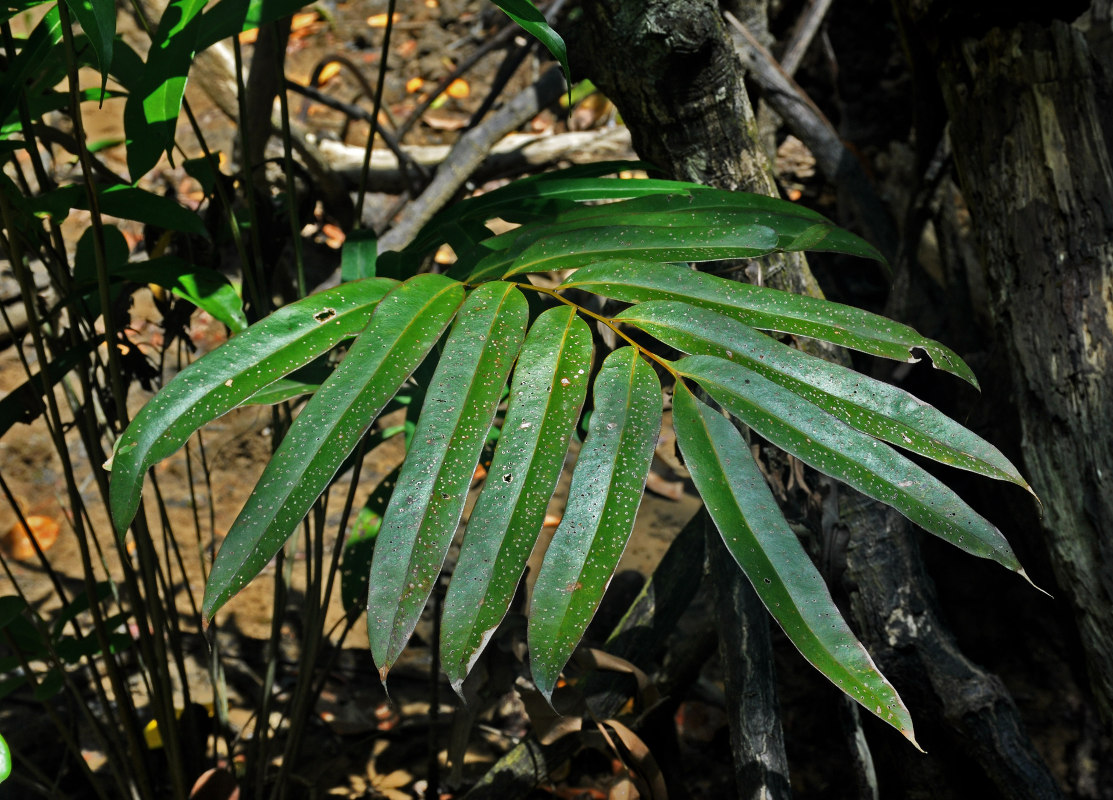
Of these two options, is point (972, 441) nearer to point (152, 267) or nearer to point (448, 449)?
point (448, 449)

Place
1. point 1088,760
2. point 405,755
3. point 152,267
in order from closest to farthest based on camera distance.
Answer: point 152,267 → point 1088,760 → point 405,755

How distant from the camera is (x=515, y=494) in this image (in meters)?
0.63

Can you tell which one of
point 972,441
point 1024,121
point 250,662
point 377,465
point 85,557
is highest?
point 1024,121

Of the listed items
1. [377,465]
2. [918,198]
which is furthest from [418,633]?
[918,198]

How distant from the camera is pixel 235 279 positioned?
2934 mm

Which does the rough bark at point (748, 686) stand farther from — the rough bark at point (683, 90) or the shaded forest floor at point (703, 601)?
the rough bark at point (683, 90)

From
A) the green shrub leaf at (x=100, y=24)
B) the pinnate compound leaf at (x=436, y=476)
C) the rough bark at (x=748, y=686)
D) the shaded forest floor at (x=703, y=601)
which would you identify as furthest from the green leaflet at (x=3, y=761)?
the rough bark at (x=748, y=686)

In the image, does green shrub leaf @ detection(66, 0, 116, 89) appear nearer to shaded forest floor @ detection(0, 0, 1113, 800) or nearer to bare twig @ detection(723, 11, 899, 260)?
shaded forest floor @ detection(0, 0, 1113, 800)

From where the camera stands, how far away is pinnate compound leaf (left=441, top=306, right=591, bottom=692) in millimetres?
594

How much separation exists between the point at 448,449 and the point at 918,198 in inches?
62.0

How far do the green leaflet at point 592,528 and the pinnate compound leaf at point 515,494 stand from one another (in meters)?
0.02

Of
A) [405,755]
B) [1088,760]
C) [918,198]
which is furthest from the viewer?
[918,198]

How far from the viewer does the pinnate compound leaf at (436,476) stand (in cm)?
60

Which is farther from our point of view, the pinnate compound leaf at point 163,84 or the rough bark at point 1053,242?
the rough bark at point 1053,242
